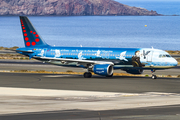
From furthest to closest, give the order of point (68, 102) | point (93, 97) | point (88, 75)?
1. point (88, 75)
2. point (93, 97)
3. point (68, 102)

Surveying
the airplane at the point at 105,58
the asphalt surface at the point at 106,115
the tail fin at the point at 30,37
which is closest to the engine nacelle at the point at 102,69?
the airplane at the point at 105,58

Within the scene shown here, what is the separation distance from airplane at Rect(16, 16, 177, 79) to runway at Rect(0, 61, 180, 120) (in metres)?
5.24

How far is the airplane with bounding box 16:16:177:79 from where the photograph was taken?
4538 cm

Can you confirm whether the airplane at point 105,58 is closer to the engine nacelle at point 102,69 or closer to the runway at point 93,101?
the engine nacelle at point 102,69

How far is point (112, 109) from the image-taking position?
78.9ft

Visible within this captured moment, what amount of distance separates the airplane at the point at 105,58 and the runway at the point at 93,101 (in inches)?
206

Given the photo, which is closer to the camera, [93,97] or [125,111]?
[125,111]

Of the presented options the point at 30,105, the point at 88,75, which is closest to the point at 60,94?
the point at 30,105

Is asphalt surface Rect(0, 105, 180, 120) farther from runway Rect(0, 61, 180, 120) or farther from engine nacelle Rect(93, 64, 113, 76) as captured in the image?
A: engine nacelle Rect(93, 64, 113, 76)

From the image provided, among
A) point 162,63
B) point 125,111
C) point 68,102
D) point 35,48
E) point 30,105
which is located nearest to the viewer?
point 125,111

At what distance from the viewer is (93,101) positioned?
2773 centimetres

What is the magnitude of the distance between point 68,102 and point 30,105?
320cm

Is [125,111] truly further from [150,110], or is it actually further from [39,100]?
[39,100]

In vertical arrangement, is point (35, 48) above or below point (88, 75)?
above
